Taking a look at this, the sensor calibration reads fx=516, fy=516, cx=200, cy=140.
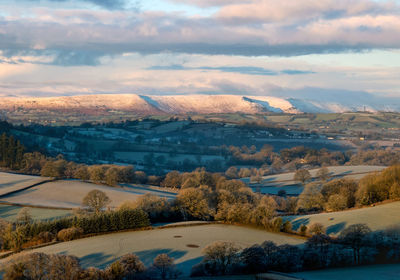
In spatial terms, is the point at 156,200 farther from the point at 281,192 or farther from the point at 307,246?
the point at 281,192

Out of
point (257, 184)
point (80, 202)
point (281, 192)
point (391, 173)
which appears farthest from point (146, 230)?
point (257, 184)

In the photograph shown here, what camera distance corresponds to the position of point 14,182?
290 ft

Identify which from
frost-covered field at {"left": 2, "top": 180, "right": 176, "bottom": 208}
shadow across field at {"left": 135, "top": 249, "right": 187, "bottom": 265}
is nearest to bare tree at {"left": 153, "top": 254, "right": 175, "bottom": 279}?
shadow across field at {"left": 135, "top": 249, "right": 187, "bottom": 265}

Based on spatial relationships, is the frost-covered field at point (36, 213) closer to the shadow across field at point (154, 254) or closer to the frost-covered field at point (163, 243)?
the frost-covered field at point (163, 243)

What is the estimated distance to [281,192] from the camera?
97.2m

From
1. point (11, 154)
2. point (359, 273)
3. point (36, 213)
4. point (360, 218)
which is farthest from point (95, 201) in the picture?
point (11, 154)

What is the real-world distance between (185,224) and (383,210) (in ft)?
74.6

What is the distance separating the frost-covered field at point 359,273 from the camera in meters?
37.0

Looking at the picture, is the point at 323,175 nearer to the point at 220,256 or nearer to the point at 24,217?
the point at 24,217

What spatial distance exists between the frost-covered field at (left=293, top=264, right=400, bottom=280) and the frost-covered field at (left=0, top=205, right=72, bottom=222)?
1401 inches

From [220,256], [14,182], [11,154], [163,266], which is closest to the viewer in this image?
[163,266]

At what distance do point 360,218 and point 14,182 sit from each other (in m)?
58.9

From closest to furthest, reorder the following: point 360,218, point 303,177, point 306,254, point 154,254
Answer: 1. point 306,254
2. point 154,254
3. point 360,218
4. point 303,177

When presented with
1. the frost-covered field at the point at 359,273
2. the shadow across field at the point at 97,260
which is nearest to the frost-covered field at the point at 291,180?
the frost-covered field at the point at 359,273
